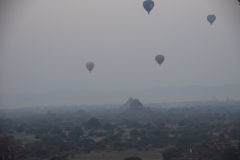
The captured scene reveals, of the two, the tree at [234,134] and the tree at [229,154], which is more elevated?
the tree at [234,134]

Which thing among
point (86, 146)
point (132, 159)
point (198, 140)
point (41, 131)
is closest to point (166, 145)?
point (198, 140)

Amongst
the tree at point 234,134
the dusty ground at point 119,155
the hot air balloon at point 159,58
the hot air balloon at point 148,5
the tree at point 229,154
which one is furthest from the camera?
the hot air balloon at point 159,58

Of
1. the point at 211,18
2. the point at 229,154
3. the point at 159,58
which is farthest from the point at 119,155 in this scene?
the point at 159,58

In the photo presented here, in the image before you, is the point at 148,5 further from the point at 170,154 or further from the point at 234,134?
the point at 170,154

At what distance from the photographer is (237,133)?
113 feet

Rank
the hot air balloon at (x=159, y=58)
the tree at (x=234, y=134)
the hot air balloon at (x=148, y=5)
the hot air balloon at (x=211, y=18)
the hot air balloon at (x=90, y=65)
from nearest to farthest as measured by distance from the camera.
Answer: the tree at (x=234, y=134) → the hot air balloon at (x=148, y=5) → the hot air balloon at (x=211, y=18) → the hot air balloon at (x=159, y=58) → the hot air balloon at (x=90, y=65)

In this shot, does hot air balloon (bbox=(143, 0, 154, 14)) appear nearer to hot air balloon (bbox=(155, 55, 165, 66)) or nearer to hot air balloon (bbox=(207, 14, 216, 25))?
hot air balloon (bbox=(207, 14, 216, 25))

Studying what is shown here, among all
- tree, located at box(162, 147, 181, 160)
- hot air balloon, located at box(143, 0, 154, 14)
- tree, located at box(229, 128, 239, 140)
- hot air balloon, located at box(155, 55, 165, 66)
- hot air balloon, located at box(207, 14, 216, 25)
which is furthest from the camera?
hot air balloon, located at box(155, 55, 165, 66)

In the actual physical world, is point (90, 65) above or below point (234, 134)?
above

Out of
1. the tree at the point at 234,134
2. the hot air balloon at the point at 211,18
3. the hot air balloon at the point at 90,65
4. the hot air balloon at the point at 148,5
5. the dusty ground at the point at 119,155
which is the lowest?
the dusty ground at the point at 119,155

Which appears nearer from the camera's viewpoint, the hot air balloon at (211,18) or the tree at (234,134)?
the tree at (234,134)

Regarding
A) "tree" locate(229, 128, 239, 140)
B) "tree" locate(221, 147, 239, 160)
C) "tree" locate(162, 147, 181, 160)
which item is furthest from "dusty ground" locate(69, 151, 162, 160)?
"tree" locate(229, 128, 239, 140)

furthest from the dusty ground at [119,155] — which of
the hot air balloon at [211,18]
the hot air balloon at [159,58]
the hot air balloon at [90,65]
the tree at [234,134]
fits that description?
the hot air balloon at [90,65]

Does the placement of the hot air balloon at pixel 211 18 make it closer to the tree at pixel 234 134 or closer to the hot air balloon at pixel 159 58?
the hot air balloon at pixel 159 58
